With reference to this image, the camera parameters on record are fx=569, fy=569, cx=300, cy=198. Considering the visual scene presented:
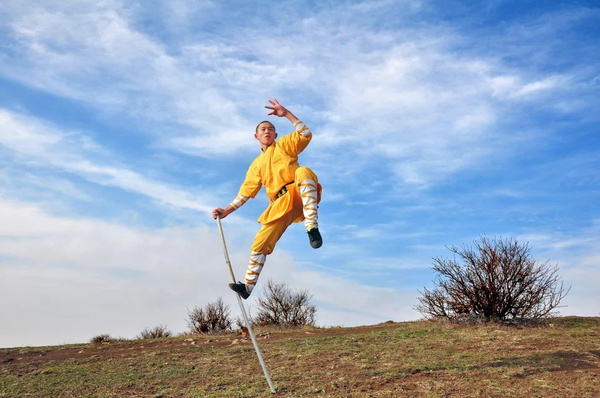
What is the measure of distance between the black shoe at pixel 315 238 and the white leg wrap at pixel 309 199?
0.14 m

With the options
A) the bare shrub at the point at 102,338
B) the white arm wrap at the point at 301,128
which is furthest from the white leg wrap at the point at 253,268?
the bare shrub at the point at 102,338

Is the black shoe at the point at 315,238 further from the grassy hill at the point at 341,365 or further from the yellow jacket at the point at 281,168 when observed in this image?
the grassy hill at the point at 341,365

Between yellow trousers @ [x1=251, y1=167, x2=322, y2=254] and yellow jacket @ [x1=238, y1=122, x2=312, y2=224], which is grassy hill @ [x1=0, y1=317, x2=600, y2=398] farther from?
yellow jacket @ [x1=238, y1=122, x2=312, y2=224]

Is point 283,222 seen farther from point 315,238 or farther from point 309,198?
point 315,238

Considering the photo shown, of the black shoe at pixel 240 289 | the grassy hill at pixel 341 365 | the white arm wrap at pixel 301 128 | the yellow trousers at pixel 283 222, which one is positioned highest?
the white arm wrap at pixel 301 128

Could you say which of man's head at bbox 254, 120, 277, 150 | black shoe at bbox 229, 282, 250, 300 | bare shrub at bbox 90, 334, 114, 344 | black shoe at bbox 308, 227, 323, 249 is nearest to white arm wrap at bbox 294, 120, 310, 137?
man's head at bbox 254, 120, 277, 150

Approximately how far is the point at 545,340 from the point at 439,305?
2570 mm

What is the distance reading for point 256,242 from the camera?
714 centimetres

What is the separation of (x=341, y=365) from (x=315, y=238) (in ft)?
9.42

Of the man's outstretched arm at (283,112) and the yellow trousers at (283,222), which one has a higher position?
the man's outstretched arm at (283,112)

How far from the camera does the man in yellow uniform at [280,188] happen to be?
6.95m

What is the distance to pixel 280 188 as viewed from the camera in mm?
7199

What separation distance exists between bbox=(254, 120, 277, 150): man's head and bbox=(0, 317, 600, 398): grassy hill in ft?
10.6

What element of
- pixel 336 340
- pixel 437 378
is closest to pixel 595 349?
pixel 437 378
